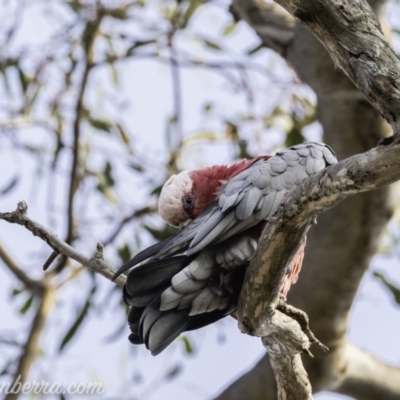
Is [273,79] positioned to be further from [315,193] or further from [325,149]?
[315,193]

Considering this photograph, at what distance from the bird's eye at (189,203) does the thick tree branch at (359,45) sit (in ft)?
1.66

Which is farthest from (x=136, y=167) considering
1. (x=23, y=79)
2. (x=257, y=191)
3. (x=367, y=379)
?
(x=257, y=191)

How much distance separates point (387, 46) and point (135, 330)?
2.30 feet

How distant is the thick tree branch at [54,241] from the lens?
5.36ft

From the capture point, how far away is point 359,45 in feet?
4.38

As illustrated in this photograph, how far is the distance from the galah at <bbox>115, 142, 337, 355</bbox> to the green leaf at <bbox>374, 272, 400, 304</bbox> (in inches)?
62.1

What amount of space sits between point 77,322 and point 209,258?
67.1 inches

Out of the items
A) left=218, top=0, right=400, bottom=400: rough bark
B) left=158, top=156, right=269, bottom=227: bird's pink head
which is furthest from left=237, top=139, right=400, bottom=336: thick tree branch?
left=218, top=0, right=400, bottom=400: rough bark

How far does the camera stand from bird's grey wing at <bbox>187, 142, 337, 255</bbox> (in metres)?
1.53

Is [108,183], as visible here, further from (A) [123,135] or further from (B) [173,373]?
(B) [173,373]

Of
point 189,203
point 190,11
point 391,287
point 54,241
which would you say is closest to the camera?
point 54,241

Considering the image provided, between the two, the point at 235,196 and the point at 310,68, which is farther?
the point at 310,68

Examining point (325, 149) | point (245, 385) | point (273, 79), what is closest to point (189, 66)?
point (273, 79)

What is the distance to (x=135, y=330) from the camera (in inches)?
61.5
